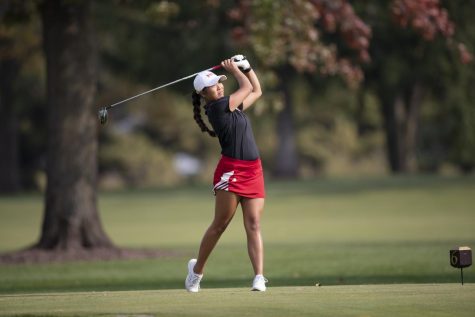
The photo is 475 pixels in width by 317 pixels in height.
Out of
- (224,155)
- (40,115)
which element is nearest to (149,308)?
(224,155)

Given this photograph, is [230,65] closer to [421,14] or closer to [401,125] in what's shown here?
[421,14]

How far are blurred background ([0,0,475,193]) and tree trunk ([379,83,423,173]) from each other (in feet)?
0.27

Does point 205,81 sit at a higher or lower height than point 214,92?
higher

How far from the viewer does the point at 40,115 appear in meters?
56.5

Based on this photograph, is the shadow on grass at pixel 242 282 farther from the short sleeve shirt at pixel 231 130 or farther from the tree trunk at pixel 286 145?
the tree trunk at pixel 286 145

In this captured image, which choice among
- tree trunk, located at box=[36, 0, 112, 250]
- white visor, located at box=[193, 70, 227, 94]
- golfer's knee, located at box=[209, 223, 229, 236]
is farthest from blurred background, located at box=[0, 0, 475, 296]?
white visor, located at box=[193, 70, 227, 94]

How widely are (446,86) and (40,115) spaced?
22790mm

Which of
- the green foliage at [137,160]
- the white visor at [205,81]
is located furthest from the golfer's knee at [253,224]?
the green foliage at [137,160]

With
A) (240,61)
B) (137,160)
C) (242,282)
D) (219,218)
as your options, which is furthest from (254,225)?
(137,160)

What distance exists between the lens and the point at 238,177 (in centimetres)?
1131

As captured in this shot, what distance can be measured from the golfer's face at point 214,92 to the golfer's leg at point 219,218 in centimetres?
90

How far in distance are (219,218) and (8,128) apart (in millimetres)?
37362

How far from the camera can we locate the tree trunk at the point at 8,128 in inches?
1876

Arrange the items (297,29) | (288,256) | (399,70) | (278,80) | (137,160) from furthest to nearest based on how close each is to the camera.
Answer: (137,160), (399,70), (278,80), (297,29), (288,256)
